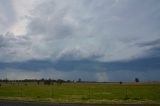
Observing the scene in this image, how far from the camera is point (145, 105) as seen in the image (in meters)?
30.8

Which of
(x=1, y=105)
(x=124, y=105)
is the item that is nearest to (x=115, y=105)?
(x=124, y=105)

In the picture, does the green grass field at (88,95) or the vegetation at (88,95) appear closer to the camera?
the green grass field at (88,95)

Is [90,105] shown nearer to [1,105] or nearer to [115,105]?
[115,105]

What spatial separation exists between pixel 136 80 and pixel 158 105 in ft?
459

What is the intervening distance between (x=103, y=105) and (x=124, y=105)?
7.84 ft

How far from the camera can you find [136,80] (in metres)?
168

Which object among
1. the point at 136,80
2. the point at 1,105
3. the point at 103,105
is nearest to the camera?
the point at 1,105

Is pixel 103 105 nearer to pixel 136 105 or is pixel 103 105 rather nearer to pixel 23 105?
pixel 136 105

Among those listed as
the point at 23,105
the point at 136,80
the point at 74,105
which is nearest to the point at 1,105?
the point at 23,105

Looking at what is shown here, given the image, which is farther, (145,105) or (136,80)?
(136,80)

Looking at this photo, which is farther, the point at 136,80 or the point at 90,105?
the point at 136,80

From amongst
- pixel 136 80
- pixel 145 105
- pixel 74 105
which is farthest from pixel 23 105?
pixel 136 80

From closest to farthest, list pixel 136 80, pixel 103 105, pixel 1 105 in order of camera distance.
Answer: pixel 1 105 < pixel 103 105 < pixel 136 80

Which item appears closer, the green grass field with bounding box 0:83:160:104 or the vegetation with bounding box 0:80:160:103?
the green grass field with bounding box 0:83:160:104
